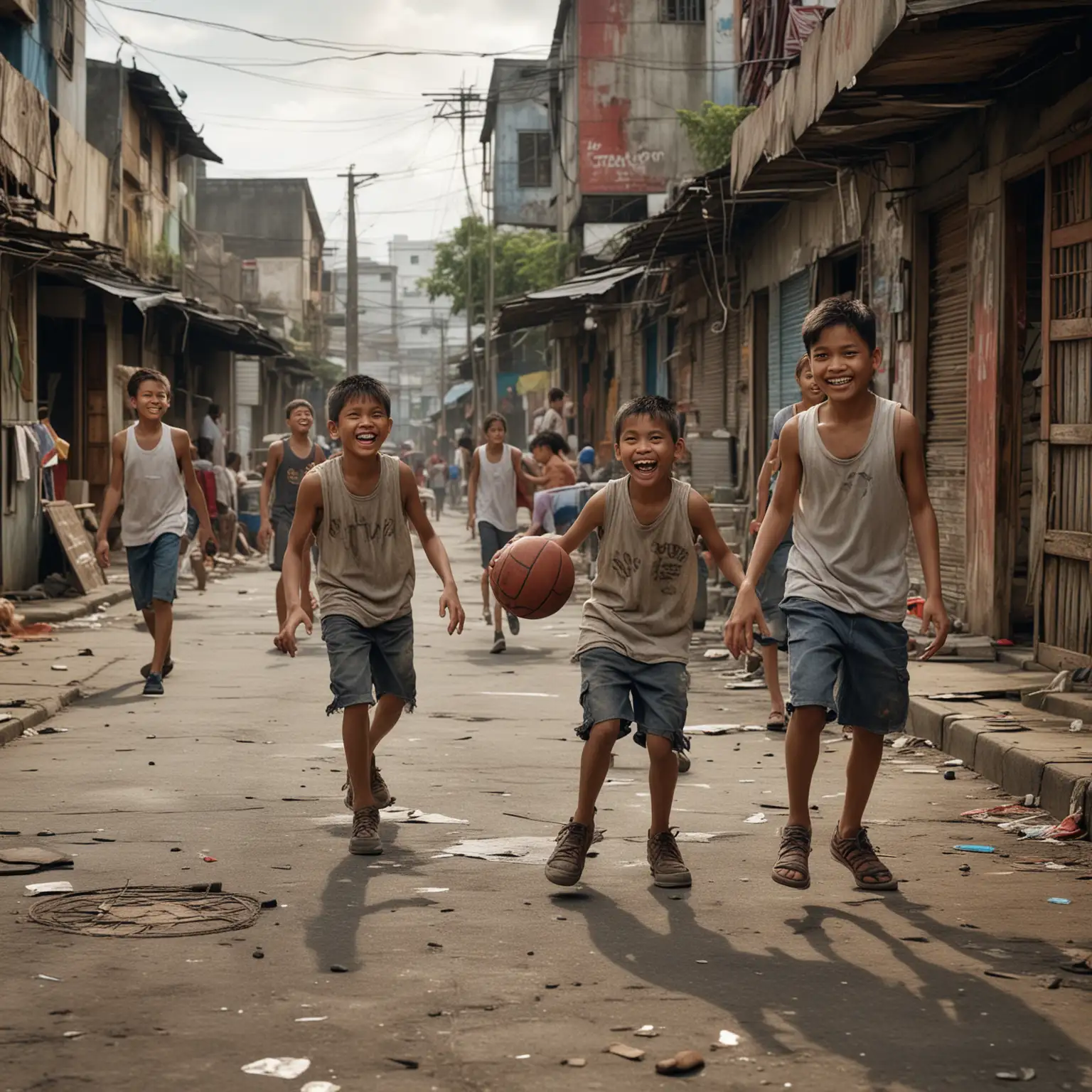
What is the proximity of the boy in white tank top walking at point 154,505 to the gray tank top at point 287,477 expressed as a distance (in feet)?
8.20

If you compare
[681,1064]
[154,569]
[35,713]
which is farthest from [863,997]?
[154,569]

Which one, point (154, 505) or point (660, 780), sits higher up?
point (154, 505)

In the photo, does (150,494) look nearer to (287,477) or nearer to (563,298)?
(287,477)

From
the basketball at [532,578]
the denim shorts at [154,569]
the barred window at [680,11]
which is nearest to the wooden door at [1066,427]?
the basketball at [532,578]

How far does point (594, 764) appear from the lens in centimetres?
569

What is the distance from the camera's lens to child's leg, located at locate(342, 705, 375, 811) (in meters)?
6.29

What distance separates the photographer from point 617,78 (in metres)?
38.3

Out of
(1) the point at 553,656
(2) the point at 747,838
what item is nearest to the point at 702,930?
(2) the point at 747,838

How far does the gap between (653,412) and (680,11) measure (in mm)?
35702

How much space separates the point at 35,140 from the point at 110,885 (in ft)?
46.2

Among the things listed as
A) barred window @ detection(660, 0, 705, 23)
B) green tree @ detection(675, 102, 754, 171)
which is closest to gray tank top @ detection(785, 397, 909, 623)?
green tree @ detection(675, 102, 754, 171)

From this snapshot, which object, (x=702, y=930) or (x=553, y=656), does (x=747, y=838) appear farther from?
(x=553, y=656)

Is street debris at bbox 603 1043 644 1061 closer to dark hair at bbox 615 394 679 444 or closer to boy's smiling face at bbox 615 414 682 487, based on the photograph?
boy's smiling face at bbox 615 414 682 487

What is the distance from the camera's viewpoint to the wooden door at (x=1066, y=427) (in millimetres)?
9859
